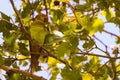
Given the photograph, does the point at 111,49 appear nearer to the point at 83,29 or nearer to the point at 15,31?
the point at 15,31

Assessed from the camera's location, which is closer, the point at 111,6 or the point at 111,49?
the point at 111,6

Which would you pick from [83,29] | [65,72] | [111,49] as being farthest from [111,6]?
[83,29]

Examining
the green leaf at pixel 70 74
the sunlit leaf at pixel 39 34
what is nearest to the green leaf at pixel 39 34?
the sunlit leaf at pixel 39 34

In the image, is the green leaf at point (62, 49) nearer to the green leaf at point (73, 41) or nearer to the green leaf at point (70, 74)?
the green leaf at point (73, 41)

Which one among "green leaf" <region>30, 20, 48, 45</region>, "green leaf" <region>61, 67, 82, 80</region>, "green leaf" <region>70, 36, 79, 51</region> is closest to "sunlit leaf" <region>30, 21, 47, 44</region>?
"green leaf" <region>30, 20, 48, 45</region>

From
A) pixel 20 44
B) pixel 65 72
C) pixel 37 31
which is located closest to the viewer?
pixel 37 31

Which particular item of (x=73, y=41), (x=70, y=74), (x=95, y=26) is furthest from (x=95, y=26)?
(x=70, y=74)

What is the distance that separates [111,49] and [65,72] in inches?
23.8

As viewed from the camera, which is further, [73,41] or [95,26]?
[73,41]

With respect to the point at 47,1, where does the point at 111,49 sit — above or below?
below

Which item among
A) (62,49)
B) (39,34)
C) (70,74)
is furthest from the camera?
(70,74)

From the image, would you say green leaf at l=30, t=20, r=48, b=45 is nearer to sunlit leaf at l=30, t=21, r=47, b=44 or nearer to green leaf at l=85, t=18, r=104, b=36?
sunlit leaf at l=30, t=21, r=47, b=44

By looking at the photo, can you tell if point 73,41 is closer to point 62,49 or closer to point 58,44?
point 62,49

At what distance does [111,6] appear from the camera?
1.76 metres
